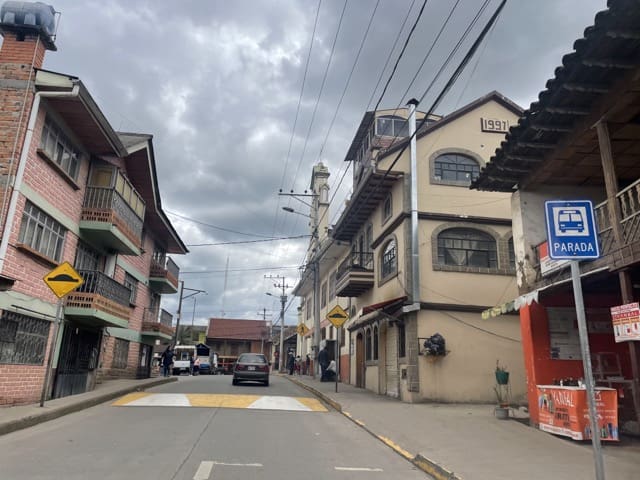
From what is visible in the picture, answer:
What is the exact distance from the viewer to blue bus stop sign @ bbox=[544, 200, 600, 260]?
5.06 meters

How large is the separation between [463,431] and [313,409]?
5422 millimetres

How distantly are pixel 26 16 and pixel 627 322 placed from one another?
15362 mm

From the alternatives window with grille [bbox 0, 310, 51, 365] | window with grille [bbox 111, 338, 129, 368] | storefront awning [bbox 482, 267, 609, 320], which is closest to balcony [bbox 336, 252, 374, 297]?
storefront awning [bbox 482, 267, 609, 320]

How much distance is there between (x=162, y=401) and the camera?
48.4 feet

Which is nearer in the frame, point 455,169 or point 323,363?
point 455,169

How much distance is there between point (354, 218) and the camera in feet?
76.6

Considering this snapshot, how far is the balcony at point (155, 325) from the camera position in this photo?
26844mm

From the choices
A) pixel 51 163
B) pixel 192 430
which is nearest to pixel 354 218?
pixel 51 163

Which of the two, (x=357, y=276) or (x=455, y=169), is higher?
(x=455, y=169)

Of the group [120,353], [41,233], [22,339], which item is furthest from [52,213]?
[120,353]

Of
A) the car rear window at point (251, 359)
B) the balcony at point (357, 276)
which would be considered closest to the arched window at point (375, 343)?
the balcony at point (357, 276)

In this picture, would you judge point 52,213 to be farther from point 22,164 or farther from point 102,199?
point 102,199

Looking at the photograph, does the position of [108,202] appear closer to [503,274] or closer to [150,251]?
[150,251]

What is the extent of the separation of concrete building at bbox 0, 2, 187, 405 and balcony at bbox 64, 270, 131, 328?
32 mm
